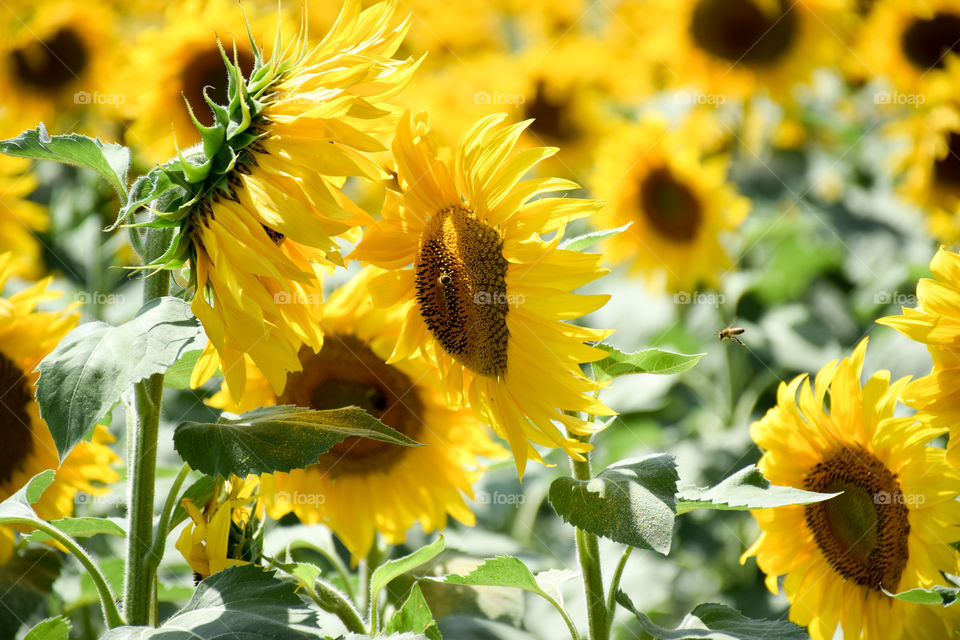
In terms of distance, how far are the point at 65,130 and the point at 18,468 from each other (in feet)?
5.52

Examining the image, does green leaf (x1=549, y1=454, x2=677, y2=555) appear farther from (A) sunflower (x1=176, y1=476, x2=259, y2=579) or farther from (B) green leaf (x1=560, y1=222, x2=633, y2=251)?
(A) sunflower (x1=176, y1=476, x2=259, y2=579)

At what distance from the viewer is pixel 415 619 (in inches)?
49.3

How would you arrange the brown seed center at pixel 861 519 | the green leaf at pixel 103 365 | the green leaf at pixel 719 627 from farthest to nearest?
1. the brown seed center at pixel 861 519
2. the green leaf at pixel 719 627
3. the green leaf at pixel 103 365

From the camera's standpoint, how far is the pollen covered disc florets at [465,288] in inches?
51.8

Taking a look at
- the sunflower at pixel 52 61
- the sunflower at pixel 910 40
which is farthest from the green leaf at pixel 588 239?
the sunflower at pixel 52 61

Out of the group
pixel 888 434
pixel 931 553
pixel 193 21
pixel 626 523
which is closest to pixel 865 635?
pixel 931 553

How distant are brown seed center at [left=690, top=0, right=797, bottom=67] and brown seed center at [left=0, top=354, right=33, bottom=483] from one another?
8.48ft

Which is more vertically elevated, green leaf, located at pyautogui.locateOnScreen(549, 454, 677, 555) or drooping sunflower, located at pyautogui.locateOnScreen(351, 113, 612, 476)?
drooping sunflower, located at pyautogui.locateOnScreen(351, 113, 612, 476)

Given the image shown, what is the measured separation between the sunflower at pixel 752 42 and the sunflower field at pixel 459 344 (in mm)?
11

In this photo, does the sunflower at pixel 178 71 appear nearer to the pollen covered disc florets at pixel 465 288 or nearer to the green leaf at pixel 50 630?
the pollen covered disc florets at pixel 465 288

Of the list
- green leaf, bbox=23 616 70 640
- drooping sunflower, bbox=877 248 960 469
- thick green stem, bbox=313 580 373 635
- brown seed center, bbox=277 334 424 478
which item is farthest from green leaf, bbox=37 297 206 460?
drooping sunflower, bbox=877 248 960 469

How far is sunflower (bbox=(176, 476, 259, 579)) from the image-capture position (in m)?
1.22

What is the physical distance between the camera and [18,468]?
168 centimetres

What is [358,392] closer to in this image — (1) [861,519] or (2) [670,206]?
(1) [861,519]
